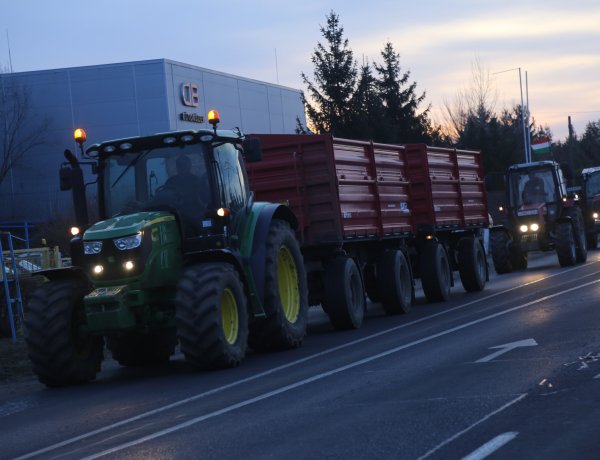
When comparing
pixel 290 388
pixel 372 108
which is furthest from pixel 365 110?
pixel 290 388

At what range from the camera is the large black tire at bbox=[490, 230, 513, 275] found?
100 feet

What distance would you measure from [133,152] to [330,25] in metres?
30.4

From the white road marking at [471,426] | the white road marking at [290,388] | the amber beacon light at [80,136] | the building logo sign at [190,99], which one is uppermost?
the building logo sign at [190,99]

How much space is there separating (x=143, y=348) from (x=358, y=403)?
600 centimetres

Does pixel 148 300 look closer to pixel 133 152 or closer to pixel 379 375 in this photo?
pixel 133 152

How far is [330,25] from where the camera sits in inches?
1721

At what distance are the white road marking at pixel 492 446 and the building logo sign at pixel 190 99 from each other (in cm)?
4520

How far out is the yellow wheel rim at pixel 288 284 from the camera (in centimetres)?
1563

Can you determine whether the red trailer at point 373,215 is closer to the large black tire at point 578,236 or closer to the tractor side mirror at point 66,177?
the tractor side mirror at point 66,177

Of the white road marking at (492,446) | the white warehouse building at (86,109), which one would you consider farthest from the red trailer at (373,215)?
the white warehouse building at (86,109)

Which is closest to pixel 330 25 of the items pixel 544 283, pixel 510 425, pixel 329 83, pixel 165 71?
pixel 329 83

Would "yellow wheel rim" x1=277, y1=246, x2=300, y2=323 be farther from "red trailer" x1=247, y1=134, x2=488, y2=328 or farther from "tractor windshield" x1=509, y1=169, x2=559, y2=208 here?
"tractor windshield" x1=509, y1=169, x2=559, y2=208

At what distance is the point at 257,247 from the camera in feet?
47.9

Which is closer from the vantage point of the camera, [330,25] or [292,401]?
[292,401]
